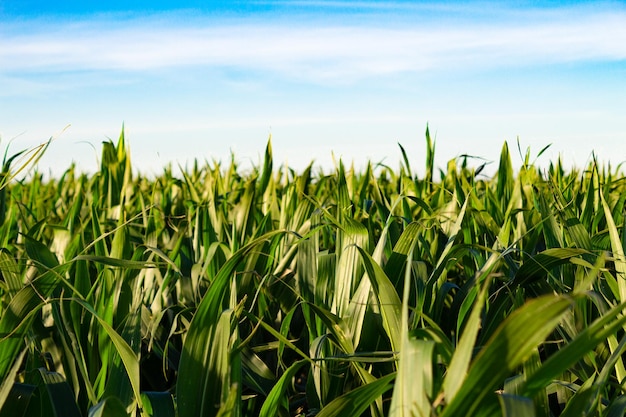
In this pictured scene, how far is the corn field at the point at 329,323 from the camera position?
0.55 metres

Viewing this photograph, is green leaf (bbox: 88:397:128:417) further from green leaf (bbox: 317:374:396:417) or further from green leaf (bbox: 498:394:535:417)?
green leaf (bbox: 498:394:535:417)

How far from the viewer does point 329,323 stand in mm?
878

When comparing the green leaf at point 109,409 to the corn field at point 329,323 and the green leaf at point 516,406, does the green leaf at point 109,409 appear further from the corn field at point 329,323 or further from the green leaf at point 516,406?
the green leaf at point 516,406

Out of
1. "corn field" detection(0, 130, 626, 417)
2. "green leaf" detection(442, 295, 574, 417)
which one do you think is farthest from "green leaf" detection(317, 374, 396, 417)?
"green leaf" detection(442, 295, 574, 417)

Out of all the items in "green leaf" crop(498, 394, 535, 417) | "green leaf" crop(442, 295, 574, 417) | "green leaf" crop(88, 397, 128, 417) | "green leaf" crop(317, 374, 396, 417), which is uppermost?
"green leaf" crop(442, 295, 574, 417)

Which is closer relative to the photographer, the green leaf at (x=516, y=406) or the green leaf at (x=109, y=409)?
the green leaf at (x=516, y=406)

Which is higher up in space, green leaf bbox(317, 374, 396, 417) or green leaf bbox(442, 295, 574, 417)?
green leaf bbox(442, 295, 574, 417)

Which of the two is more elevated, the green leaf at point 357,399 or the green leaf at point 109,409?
the green leaf at point 109,409

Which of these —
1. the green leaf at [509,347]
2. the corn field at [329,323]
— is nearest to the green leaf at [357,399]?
the corn field at [329,323]

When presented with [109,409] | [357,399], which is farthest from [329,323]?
[109,409]

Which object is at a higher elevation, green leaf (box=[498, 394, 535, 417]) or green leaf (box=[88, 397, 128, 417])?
green leaf (box=[498, 394, 535, 417])

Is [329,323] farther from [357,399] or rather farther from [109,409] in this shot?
[109,409]

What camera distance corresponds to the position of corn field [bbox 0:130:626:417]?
552 mm

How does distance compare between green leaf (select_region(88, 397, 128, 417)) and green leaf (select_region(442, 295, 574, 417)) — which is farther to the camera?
green leaf (select_region(88, 397, 128, 417))
